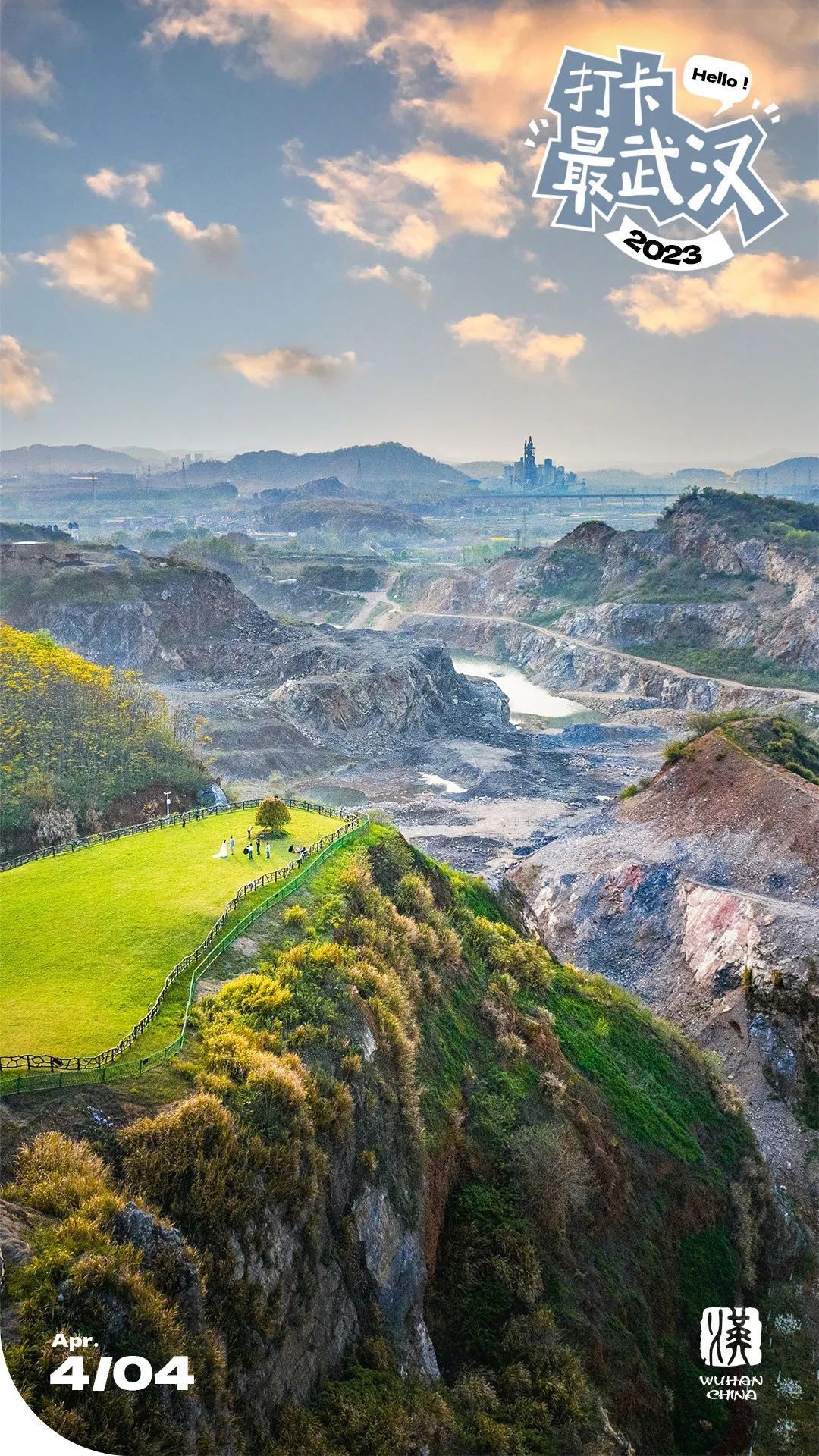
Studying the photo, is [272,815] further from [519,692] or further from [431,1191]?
[519,692]

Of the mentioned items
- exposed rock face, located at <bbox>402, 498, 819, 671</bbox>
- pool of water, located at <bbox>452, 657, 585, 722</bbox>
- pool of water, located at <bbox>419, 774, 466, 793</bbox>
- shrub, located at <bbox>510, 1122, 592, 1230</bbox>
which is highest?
exposed rock face, located at <bbox>402, 498, 819, 671</bbox>

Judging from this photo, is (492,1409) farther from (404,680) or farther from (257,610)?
(257,610)

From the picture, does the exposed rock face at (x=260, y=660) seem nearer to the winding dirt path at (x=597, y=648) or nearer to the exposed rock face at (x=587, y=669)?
the exposed rock face at (x=587, y=669)

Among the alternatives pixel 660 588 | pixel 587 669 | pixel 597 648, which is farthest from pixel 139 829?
pixel 660 588

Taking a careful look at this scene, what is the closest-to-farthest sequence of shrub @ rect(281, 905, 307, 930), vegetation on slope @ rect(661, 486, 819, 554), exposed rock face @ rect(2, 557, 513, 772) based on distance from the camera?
shrub @ rect(281, 905, 307, 930) < exposed rock face @ rect(2, 557, 513, 772) < vegetation on slope @ rect(661, 486, 819, 554)

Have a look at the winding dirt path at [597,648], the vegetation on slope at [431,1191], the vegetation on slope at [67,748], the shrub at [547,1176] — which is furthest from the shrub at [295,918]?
the winding dirt path at [597,648]

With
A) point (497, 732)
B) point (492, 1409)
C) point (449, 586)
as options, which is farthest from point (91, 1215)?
point (449, 586)

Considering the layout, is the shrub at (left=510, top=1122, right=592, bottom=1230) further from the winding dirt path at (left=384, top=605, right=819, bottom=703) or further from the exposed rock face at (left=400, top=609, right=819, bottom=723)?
the winding dirt path at (left=384, top=605, right=819, bottom=703)

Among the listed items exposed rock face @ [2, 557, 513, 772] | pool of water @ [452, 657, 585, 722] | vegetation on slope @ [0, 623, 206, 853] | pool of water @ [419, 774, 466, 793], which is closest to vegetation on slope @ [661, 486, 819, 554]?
pool of water @ [452, 657, 585, 722]
